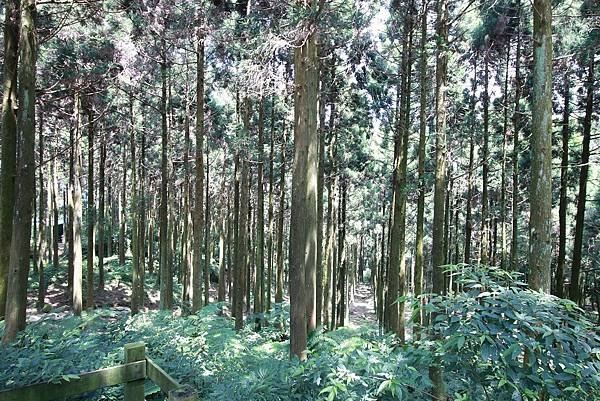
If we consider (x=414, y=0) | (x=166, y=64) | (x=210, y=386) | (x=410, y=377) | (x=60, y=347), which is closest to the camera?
(x=410, y=377)

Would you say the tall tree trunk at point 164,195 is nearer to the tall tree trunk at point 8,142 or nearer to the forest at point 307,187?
the forest at point 307,187

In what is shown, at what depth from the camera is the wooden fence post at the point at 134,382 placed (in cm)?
352

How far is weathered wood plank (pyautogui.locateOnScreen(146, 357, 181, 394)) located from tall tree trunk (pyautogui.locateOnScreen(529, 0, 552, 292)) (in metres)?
4.43

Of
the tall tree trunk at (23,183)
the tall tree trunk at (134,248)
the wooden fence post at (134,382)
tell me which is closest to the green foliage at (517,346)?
the wooden fence post at (134,382)

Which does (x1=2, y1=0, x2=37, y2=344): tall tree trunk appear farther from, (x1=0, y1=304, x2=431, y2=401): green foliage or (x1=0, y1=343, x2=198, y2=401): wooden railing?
(x1=0, y1=343, x2=198, y2=401): wooden railing

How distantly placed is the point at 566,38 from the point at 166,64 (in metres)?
13.8

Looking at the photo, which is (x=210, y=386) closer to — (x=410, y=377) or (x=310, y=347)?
(x=310, y=347)

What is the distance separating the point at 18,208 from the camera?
577cm

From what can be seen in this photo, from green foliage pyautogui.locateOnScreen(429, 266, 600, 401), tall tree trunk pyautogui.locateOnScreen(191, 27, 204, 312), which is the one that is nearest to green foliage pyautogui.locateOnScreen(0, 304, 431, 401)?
green foliage pyautogui.locateOnScreen(429, 266, 600, 401)

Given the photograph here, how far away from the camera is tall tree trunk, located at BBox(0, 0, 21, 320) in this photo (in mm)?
6121

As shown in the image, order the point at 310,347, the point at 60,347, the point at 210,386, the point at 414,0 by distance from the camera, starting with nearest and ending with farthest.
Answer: the point at 60,347 → the point at 210,386 → the point at 310,347 → the point at 414,0

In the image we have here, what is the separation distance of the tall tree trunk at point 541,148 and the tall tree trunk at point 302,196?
332 centimetres

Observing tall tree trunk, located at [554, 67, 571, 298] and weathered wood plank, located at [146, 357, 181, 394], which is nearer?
weathered wood plank, located at [146, 357, 181, 394]

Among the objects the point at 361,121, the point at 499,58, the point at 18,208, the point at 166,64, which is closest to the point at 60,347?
the point at 18,208
